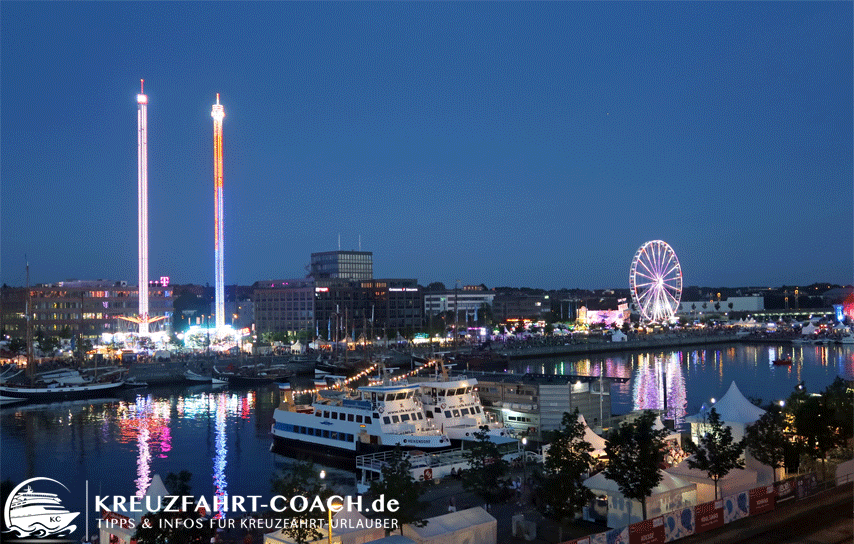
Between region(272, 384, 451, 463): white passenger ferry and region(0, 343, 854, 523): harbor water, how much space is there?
3.73ft

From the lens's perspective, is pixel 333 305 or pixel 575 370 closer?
pixel 575 370

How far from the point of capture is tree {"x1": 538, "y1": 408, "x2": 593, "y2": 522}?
16172mm

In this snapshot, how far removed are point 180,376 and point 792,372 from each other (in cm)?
5288

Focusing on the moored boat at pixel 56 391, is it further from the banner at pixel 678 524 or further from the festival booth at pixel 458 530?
the banner at pixel 678 524

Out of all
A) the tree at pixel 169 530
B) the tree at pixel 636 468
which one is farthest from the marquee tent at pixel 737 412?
the tree at pixel 169 530

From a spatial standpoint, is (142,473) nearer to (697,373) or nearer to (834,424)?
(834,424)

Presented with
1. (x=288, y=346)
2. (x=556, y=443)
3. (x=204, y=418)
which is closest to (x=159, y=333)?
(x=288, y=346)

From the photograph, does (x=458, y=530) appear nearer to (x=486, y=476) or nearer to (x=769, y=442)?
(x=486, y=476)

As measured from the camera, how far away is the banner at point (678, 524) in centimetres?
1566

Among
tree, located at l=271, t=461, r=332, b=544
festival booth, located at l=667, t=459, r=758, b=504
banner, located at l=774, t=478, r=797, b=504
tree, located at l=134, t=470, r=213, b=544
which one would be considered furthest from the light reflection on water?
tree, located at l=134, t=470, r=213, b=544

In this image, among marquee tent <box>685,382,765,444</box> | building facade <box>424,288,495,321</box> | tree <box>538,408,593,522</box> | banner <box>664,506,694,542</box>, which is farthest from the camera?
building facade <box>424,288,495,321</box>

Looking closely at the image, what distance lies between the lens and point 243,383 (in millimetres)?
63469

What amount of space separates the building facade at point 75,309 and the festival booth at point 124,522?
82779mm

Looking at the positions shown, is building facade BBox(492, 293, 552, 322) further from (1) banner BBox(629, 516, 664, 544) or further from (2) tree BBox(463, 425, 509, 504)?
(1) banner BBox(629, 516, 664, 544)
